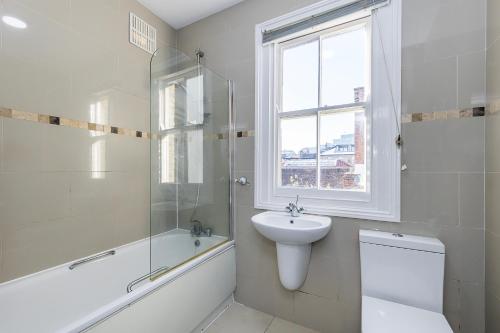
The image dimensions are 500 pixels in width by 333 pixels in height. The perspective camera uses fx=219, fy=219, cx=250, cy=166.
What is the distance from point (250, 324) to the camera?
5.57ft

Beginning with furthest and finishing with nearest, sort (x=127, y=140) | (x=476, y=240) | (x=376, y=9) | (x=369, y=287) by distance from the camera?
(x=127, y=140)
(x=376, y=9)
(x=369, y=287)
(x=476, y=240)

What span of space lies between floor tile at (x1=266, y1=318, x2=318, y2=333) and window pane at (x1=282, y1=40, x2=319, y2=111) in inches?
66.8

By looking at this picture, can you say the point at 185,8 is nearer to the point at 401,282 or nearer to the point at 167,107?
the point at 167,107

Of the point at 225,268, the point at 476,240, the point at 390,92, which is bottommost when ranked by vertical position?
the point at 225,268

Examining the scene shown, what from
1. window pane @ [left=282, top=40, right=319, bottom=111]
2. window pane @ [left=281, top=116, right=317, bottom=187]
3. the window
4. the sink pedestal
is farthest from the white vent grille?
the sink pedestal

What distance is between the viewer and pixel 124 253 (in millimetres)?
1789

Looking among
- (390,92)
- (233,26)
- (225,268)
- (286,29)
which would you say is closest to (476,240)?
(390,92)

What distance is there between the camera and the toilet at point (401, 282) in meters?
1.06

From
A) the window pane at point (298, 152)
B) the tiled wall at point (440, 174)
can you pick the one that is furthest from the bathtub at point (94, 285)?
the tiled wall at point (440, 174)

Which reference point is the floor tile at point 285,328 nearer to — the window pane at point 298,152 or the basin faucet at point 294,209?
the basin faucet at point 294,209

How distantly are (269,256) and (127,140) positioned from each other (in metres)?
1.55

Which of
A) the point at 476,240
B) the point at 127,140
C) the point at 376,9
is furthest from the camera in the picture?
the point at 127,140

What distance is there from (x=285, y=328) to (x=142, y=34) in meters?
2.74

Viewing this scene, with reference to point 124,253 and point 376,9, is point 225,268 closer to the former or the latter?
point 124,253
